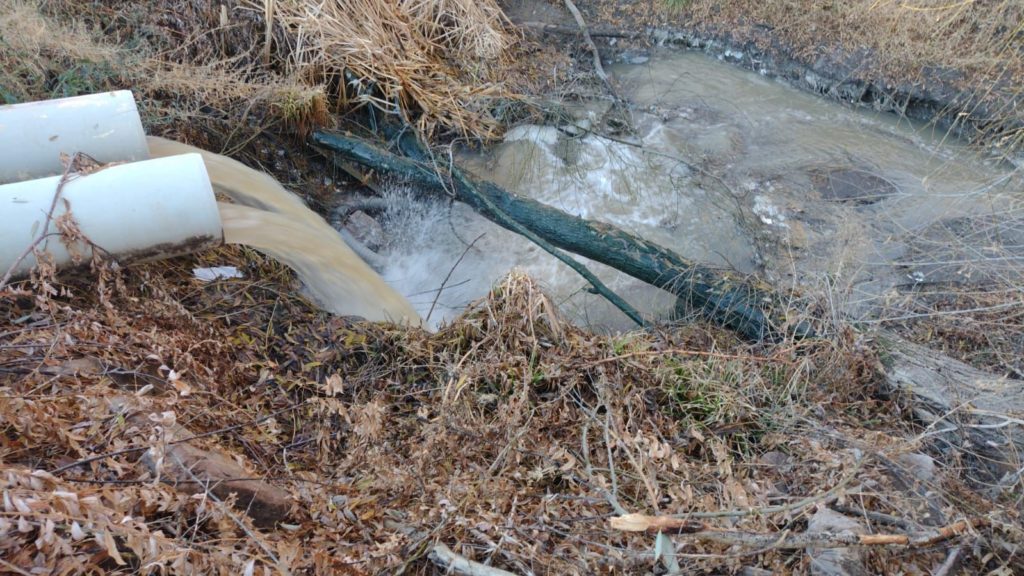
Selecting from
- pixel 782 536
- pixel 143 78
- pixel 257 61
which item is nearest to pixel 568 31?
pixel 257 61

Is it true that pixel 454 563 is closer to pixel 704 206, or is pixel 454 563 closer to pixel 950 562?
pixel 950 562

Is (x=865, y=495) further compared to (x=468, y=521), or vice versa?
(x=865, y=495)

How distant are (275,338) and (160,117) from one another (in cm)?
247

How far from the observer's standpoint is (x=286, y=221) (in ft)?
13.4

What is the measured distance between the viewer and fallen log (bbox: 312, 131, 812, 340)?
4.04 meters

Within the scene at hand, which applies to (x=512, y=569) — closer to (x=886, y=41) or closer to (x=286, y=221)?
(x=286, y=221)

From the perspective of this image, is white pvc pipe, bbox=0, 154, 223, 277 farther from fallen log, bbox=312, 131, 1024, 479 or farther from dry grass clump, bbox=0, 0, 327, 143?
fallen log, bbox=312, 131, 1024, 479

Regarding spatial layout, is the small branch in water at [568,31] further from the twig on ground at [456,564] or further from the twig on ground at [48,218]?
the twig on ground at [456,564]

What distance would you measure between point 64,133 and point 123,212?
857 millimetres

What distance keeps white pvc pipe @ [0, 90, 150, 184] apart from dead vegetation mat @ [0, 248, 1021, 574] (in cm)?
75

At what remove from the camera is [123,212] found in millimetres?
2920

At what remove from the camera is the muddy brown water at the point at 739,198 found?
16.2 feet

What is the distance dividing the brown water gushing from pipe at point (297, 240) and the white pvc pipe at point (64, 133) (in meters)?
0.56

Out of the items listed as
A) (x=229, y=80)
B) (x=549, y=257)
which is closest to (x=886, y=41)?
(x=549, y=257)
